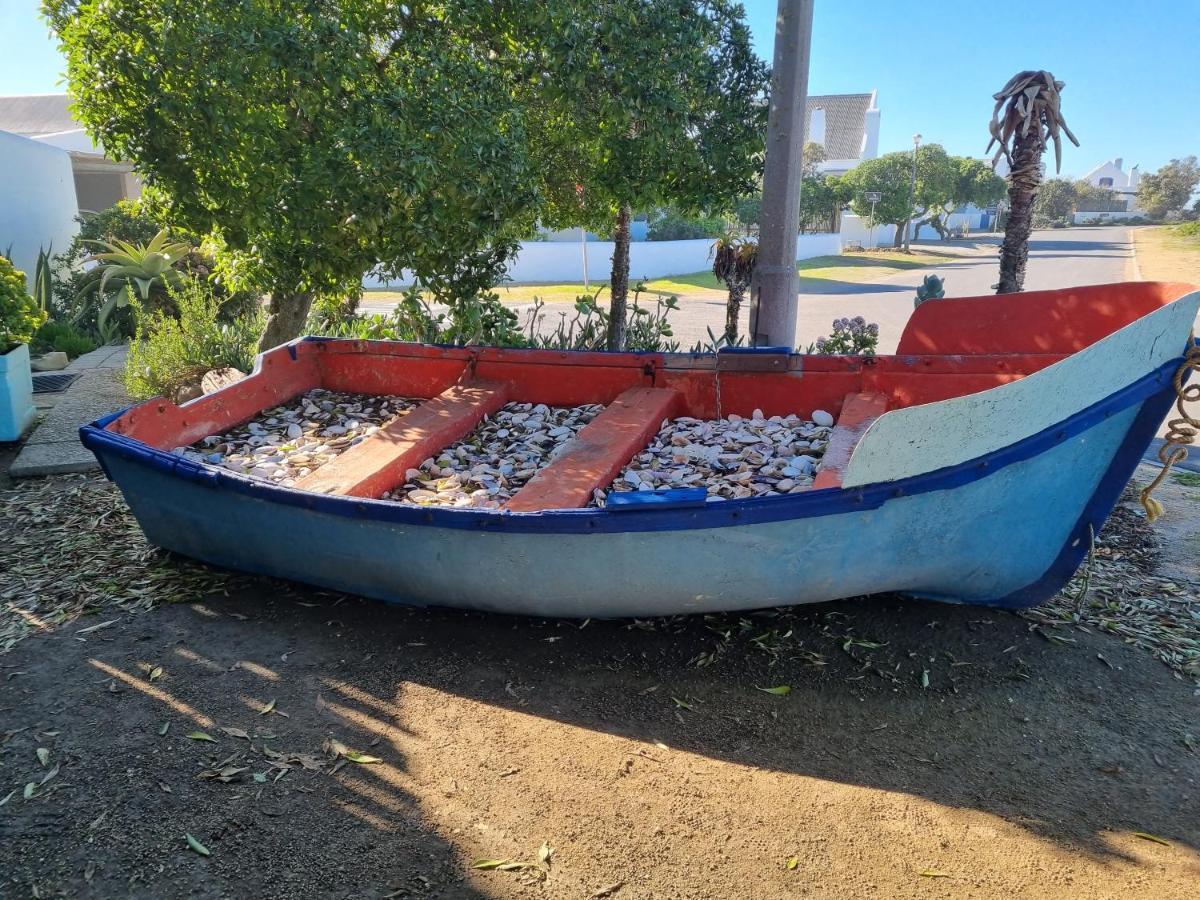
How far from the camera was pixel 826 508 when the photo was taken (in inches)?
118

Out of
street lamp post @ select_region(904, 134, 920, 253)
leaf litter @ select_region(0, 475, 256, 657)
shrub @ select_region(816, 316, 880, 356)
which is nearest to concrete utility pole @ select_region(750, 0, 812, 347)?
shrub @ select_region(816, 316, 880, 356)

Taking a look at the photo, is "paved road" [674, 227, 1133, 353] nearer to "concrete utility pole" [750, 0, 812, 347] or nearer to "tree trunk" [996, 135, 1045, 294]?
"tree trunk" [996, 135, 1045, 294]

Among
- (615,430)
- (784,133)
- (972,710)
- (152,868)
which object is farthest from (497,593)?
(784,133)

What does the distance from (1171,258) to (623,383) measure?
31317mm

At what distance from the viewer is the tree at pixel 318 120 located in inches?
197

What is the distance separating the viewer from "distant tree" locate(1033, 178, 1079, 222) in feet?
236

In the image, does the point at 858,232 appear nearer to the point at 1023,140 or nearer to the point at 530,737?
the point at 1023,140

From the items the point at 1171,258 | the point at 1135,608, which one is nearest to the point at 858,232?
the point at 1171,258

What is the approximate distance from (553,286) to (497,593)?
21.9 metres

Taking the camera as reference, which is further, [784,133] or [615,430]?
[784,133]

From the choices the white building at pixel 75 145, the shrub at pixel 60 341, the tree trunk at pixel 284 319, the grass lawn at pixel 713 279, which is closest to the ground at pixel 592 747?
the tree trunk at pixel 284 319

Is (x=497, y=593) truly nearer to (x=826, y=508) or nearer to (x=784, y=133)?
(x=826, y=508)

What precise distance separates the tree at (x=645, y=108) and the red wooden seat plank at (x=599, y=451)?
2182mm

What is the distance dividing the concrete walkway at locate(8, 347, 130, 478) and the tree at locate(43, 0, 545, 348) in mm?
1825
